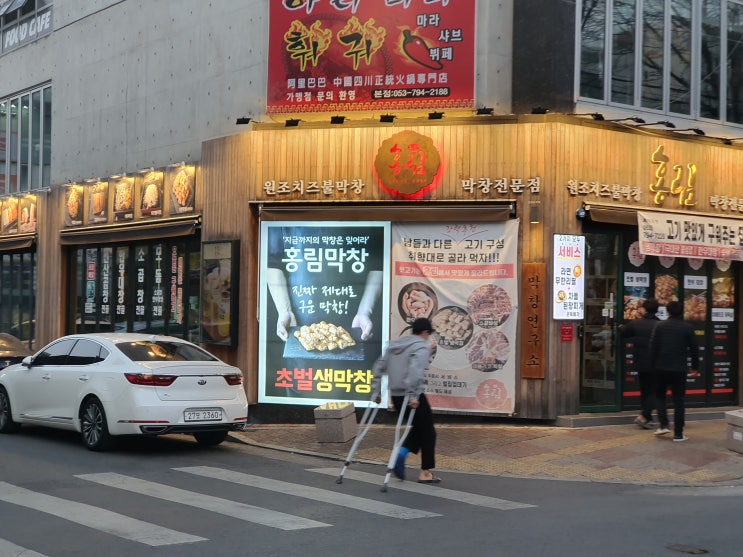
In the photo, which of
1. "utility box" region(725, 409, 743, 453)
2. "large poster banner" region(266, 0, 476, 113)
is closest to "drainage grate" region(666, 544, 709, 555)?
"utility box" region(725, 409, 743, 453)

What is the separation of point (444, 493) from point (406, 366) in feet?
4.66

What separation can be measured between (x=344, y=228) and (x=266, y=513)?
7644 mm

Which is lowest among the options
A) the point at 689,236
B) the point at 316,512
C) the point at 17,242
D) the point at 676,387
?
the point at 316,512

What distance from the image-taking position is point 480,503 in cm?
956

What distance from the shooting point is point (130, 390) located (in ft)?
40.0

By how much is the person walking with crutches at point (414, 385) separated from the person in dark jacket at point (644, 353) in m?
4.92

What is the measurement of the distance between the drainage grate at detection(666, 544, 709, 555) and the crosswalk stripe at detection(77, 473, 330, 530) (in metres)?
2.81

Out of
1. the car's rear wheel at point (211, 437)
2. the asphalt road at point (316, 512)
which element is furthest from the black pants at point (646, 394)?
the car's rear wheel at point (211, 437)

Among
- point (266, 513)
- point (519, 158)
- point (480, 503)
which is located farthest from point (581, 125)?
point (266, 513)

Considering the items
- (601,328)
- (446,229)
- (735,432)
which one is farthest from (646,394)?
(446,229)

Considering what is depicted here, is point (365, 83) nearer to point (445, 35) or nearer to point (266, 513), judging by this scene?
point (445, 35)

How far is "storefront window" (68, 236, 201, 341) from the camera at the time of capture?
1914cm

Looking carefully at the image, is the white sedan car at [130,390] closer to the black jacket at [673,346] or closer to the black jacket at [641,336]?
the black jacket at [673,346]

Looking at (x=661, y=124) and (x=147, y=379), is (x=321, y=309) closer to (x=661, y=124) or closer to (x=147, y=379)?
(x=147, y=379)
